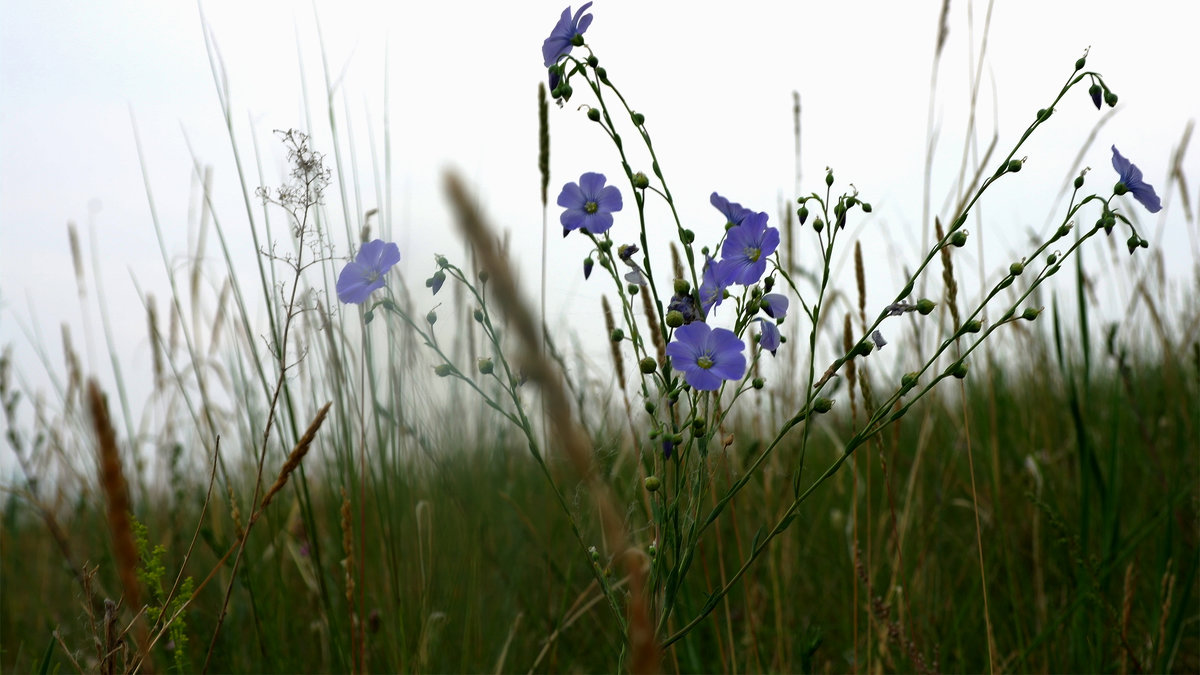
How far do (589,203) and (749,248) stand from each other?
23 cm

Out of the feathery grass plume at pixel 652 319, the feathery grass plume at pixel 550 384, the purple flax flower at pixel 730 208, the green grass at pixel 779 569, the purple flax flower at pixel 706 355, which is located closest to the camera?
the feathery grass plume at pixel 550 384

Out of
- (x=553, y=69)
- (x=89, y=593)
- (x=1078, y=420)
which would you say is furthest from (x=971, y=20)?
(x=89, y=593)

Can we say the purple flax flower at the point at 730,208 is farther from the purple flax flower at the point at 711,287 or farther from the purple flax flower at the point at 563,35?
the purple flax flower at the point at 563,35

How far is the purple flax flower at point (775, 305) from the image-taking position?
1.21 metres

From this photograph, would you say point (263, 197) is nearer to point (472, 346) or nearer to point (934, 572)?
point (472, 346)

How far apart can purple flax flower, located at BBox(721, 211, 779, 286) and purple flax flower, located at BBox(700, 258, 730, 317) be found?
0.02 metres

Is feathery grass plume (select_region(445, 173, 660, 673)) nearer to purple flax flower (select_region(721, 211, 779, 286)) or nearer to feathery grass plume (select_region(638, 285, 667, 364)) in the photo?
purple flax flower (select_region(721, 211, 779, 286))

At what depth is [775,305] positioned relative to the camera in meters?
1.24

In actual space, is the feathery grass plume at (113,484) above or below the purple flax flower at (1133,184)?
below

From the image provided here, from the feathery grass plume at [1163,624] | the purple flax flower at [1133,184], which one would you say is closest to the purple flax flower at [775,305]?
the purple flax flower at [1133,184]

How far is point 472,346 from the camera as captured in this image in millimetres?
1812

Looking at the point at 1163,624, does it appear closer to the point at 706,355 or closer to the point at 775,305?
the point at 775,305

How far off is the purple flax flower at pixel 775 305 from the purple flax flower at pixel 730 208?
12 centimetres

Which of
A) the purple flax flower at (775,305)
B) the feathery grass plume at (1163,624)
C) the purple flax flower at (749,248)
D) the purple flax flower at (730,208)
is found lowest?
the feathery grass plume at (1163,624)
